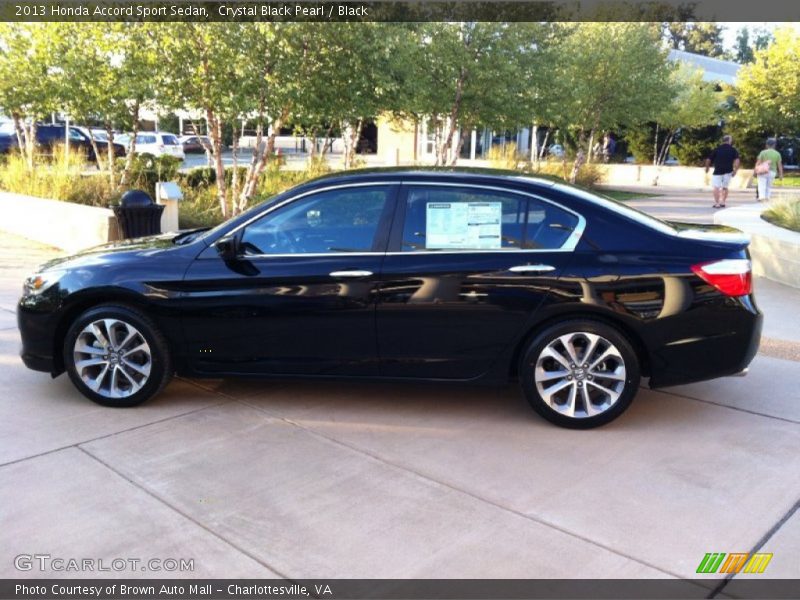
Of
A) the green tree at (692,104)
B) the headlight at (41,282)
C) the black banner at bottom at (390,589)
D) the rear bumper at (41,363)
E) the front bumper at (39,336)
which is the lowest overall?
the black banner at bottom at (390,589)

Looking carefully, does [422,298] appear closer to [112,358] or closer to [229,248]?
[229,248]

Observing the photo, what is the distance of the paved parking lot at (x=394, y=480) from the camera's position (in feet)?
11.4

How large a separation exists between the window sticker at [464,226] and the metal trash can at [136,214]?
5781 mm

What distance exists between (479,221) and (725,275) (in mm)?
1554

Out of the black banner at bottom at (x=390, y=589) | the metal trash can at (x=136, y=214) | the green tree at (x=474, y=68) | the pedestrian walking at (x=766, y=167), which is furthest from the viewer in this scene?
the pedestrian walking at (x=766, y=167)

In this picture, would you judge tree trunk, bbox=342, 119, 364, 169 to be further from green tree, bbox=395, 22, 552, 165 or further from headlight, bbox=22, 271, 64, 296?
headlight, bbox=22, 271, 64, 296

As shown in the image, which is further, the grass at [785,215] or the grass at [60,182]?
the grass at [60,182]

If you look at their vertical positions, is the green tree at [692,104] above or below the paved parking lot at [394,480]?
above

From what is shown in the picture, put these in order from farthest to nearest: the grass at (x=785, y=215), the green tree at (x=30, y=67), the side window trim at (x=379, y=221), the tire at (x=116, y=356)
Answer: the green tree at (x=30, y=67), the grass at (x=785, y=215), the tire at (x=116, y=356), the side window trim at (x=379, y=221)

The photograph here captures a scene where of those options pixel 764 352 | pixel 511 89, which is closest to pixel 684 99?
pixel 511 89

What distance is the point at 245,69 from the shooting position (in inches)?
446

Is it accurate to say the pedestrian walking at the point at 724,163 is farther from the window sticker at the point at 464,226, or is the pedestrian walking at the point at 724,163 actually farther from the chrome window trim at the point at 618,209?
the window sticker at the point at 464,226

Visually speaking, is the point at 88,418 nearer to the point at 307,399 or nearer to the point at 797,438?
the point at 307,399

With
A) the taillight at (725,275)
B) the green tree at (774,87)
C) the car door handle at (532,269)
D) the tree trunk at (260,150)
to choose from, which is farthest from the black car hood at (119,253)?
the green tree at (774,87)
